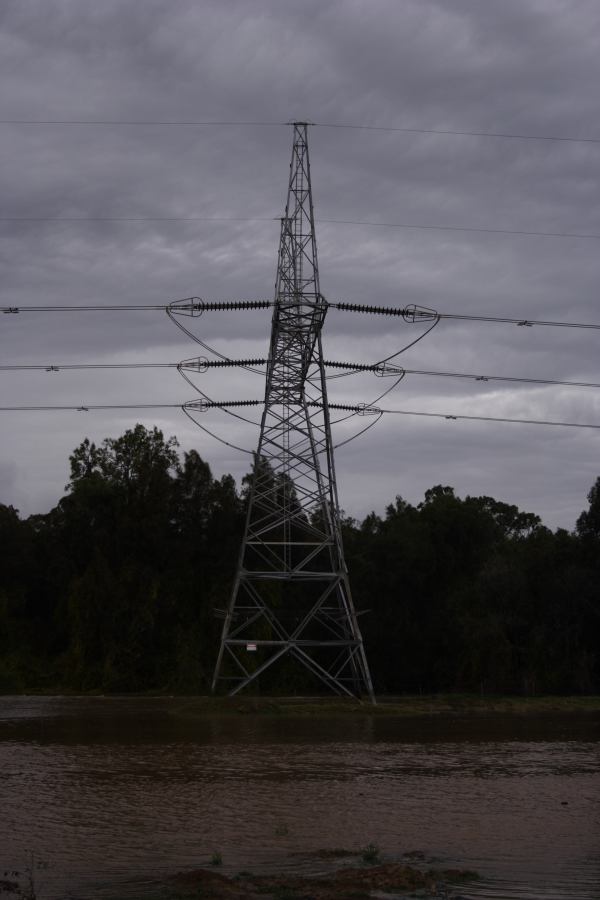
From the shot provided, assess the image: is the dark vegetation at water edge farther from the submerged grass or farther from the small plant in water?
the small plant in water

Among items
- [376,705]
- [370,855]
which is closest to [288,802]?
[370,855]

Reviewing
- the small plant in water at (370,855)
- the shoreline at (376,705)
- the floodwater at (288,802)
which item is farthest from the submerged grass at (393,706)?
the small plant in water at (370,855)

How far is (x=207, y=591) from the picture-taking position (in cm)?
5194

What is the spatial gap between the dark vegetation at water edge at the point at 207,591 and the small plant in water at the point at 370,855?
34.4 m

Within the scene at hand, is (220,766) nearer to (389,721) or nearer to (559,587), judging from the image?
(389,721)

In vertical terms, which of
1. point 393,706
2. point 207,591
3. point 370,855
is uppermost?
point 207,591

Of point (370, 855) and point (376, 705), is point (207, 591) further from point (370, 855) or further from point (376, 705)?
point (370, 855)

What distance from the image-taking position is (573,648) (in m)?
48.3

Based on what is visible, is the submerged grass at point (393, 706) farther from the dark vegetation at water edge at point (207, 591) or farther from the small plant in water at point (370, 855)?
the small plant in water at point (370, 855)

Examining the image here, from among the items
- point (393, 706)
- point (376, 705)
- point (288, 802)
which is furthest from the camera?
point (393, 706)

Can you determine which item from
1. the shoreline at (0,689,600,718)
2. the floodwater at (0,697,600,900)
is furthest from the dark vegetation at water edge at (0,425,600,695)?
the floodwater at (0,697,600,900)

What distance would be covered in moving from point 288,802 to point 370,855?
472 centimetres

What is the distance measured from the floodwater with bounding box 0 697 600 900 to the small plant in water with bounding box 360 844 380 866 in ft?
0.64

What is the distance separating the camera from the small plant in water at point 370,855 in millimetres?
12500
